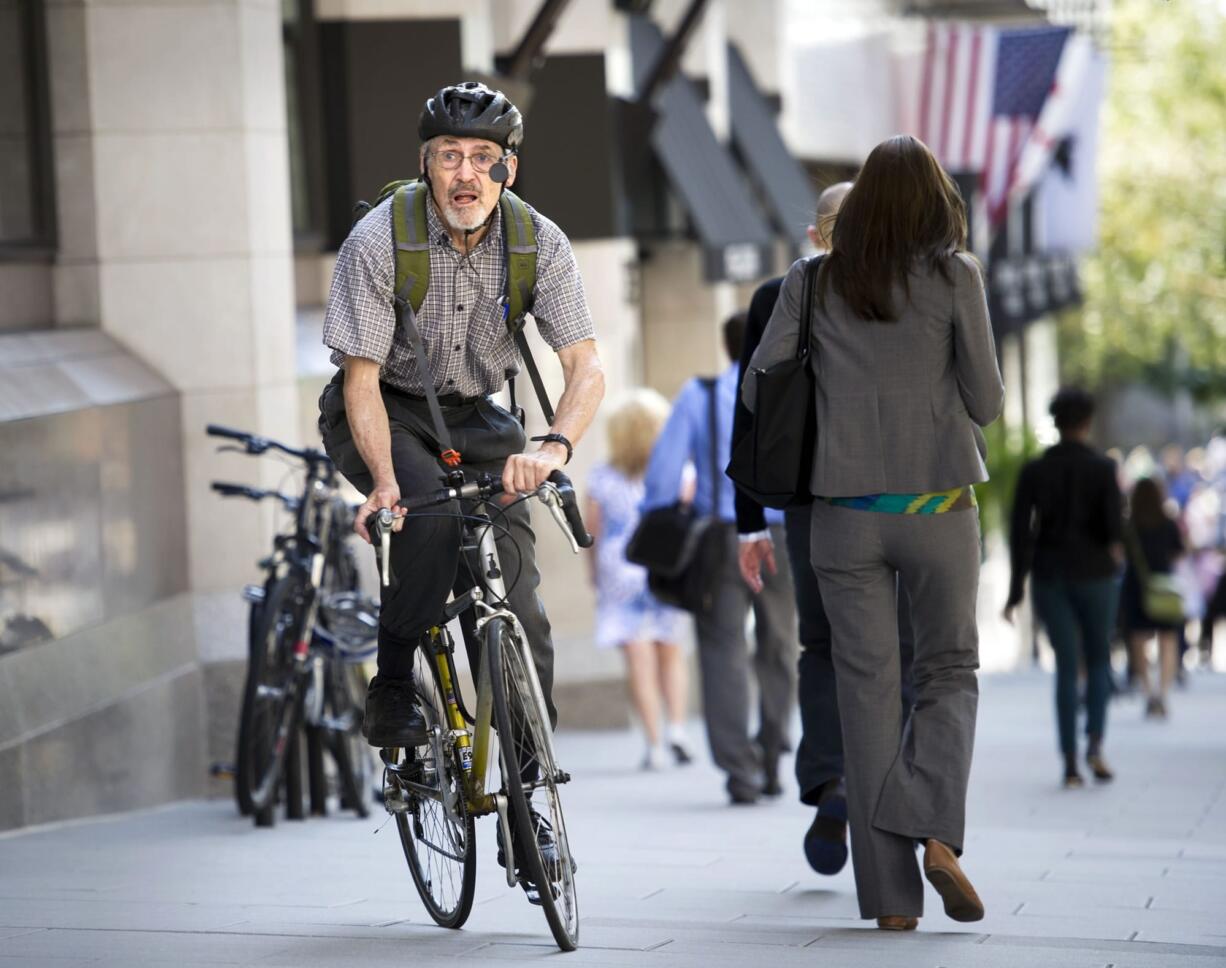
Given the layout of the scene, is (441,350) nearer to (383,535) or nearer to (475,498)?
(475,498)

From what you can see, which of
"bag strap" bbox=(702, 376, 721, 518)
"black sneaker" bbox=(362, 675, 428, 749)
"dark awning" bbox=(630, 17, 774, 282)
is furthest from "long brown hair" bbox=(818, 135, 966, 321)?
"dark awning" bbox=(630, 17, 774, 282)

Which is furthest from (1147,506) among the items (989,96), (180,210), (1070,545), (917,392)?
(917,392)

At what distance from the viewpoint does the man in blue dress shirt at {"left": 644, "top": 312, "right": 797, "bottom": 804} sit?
9047 mm

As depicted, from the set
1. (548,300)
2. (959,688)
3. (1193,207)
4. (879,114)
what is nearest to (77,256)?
(548,300)

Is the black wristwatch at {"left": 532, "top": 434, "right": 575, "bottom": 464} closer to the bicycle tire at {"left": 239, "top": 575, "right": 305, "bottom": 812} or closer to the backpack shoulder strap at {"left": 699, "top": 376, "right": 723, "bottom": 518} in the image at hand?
the bicycle tire at {"left": 239, "top": 575, "right": 305, "bottom": 812}

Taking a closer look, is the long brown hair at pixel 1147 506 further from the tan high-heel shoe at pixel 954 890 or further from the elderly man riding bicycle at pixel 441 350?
the elderly man riding bicycle at pixel 441 350

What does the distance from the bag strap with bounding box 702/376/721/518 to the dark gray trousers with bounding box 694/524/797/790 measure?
0.13 meters

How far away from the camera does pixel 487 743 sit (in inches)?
191

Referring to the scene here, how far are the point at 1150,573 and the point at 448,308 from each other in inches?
538

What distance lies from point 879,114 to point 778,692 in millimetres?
15297

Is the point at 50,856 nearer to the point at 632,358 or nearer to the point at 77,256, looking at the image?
the point at 77,256

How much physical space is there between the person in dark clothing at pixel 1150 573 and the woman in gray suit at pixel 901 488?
11.6 metres

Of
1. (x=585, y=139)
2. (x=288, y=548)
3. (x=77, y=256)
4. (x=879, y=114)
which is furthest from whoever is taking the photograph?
(x=879, y=114)

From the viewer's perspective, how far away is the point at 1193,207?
1588 inches
